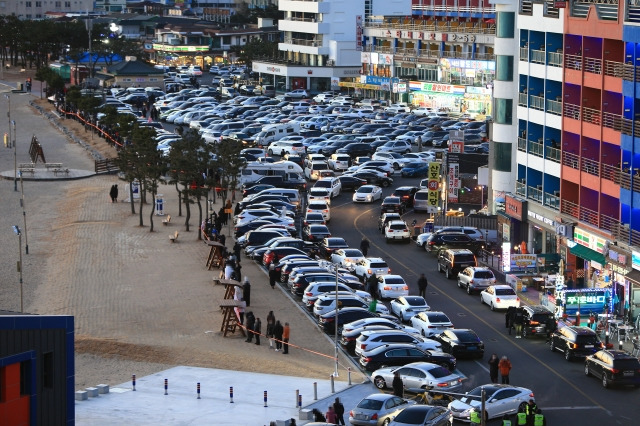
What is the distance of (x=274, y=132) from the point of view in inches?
4579

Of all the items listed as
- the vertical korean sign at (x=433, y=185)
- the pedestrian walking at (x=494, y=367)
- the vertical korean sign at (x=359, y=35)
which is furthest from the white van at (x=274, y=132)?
the pedestrian walking at (x=494, y=367)

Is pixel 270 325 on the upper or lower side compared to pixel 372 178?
lower

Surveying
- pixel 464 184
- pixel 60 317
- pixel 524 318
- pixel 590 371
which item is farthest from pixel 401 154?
pixel 60 317

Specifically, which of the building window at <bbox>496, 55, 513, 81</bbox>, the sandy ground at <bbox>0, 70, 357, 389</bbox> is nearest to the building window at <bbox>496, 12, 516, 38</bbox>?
the building window at <bbox>496, 55, 513, 81</bbox>

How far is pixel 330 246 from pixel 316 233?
3.99 meters

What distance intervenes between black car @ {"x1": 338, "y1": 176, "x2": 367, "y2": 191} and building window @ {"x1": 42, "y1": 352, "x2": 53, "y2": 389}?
5894cm

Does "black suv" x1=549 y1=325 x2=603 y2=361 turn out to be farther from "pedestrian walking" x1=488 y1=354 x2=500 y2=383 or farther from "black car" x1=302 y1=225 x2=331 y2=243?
"black car" x1=302 y1=225 x2=331 y2=243

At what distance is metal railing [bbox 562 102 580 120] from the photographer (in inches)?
2574

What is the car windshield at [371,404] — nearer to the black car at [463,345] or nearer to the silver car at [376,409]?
the silver car at [376,409]

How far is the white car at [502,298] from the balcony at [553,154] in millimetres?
10440

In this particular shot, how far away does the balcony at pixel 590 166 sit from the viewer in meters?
63.2

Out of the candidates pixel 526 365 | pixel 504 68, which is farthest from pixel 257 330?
pixel 504 68

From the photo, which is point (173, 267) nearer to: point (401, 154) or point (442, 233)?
point (442, 233)

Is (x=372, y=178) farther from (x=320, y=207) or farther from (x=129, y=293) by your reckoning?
(x=129, y=293)
